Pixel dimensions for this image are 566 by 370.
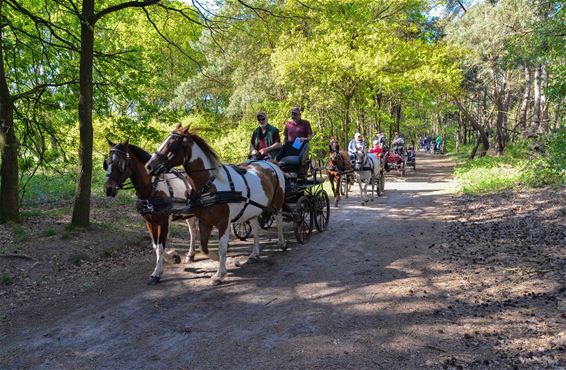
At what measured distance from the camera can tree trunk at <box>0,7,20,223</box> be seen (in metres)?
8.07

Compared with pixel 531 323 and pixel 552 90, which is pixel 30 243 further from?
pixel 552 90

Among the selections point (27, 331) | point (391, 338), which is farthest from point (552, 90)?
point (27, 331)

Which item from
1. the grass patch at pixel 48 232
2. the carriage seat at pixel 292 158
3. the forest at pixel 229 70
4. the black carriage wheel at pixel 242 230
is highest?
the forest at pixel 229 70

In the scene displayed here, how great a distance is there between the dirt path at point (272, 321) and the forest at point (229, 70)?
3.33 m

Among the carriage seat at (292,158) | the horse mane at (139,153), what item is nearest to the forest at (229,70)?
the horse mane at (139,153)

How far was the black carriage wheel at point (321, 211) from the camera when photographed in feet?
31.3

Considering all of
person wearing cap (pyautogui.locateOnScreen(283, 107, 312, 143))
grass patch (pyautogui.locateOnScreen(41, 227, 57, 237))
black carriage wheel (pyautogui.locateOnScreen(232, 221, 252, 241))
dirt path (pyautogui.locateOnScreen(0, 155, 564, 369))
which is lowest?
dirt path (pyautogui.locateOnScreen(0, 155, 564, 369))

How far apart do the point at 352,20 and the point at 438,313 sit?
18599 mm

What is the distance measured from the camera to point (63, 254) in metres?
7.29

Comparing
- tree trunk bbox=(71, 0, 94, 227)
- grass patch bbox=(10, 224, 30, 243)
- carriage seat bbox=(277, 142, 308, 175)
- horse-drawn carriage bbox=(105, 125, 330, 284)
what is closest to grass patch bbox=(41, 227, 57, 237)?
grass patch bbox=(10, 224, 30, 243)

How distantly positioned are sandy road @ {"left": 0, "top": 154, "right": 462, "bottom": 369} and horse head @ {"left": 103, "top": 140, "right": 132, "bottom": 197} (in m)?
1.59

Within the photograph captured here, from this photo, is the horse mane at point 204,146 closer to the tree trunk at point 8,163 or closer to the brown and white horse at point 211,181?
the brown and white horse at point 211,181

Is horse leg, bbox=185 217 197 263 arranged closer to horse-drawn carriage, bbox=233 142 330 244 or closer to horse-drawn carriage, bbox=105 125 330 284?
horse-drawn carriage, bbox=105 125 330 284

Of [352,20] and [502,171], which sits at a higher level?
[352,20]
